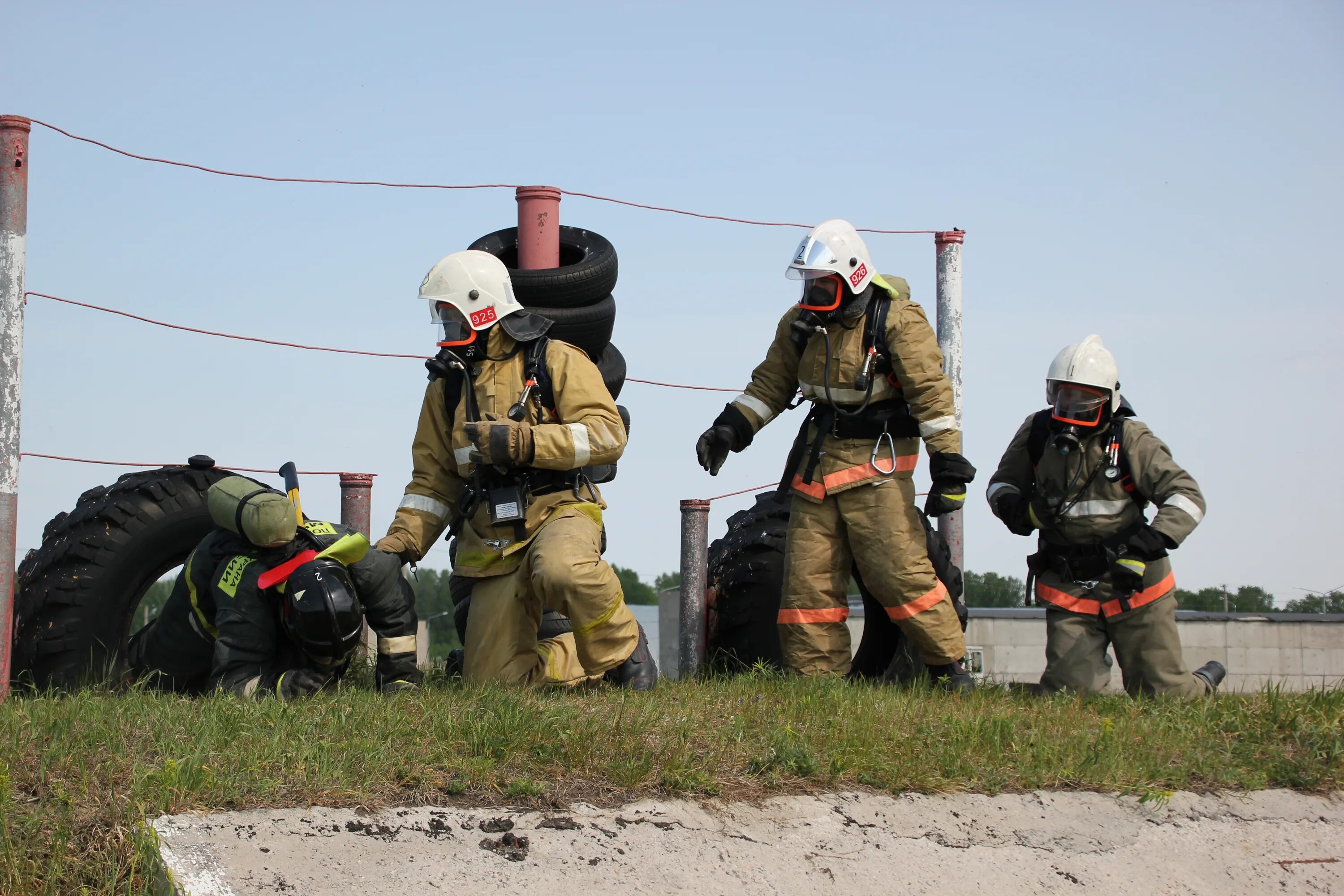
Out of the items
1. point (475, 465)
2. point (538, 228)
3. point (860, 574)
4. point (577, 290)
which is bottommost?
point (860, 574)

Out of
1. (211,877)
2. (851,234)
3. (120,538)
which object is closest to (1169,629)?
(851,234)

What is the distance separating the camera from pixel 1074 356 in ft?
20.8

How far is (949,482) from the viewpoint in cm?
614

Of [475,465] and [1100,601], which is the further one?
[1100,601]

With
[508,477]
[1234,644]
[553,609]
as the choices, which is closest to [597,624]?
[553,609]

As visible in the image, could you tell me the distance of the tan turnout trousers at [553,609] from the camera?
5.68 metres

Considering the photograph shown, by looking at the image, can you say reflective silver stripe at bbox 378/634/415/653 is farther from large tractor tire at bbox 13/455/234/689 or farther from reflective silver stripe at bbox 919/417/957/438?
reflective silver stripe at bbox 919/417/957/438

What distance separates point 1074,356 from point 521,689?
2961mm

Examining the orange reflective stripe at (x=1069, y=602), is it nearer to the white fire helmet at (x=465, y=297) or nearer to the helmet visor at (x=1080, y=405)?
the helmet visor at (x=1080, y=405)

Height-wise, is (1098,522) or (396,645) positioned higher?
(1098,522)

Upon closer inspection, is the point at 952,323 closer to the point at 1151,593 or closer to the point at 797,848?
the point at 1151,593

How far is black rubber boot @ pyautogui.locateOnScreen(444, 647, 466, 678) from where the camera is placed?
263 inches

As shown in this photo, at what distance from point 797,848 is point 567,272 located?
3.55 meters

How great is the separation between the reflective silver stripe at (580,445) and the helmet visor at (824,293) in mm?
1266
